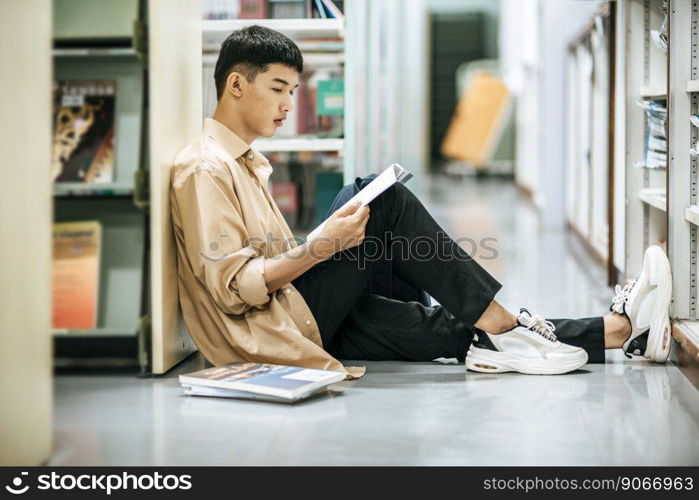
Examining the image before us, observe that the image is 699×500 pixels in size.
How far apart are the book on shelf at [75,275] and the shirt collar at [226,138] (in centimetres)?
41

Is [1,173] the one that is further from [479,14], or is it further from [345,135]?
[479,14]

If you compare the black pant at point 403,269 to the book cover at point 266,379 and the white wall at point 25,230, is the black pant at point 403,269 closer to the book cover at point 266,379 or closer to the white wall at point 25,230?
the book cover at point 266,379

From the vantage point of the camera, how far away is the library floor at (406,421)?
2.05m

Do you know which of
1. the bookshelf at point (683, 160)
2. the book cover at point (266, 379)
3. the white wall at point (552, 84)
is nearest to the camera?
the book cover at point (266, 379)

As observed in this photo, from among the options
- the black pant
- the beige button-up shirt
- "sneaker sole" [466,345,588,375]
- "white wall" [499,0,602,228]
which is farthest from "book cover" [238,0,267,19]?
"white wall" [499,0,602,228]

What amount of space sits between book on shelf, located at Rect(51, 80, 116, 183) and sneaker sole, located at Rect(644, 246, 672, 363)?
1491mm

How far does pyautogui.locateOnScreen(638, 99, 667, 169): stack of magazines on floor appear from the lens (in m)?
3.56

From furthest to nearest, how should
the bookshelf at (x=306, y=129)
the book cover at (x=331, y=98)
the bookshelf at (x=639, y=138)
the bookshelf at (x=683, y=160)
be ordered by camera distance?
the book cover at (x=331, y=98), the bookshelf at (x=639, y=138), the bookshelf at (x=306, y=129), the bookshelf at (x=683, y=160)

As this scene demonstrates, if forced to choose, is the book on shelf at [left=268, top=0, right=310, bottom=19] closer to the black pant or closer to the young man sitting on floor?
the young man sitting on floor

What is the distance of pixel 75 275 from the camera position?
2.54 metres

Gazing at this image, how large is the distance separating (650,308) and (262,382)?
44.1 inches

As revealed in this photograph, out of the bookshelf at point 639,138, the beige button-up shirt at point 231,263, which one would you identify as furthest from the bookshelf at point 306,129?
the bookshelf at point 639,138

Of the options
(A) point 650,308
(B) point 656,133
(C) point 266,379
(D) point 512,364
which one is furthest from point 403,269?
(B) point 656,133
